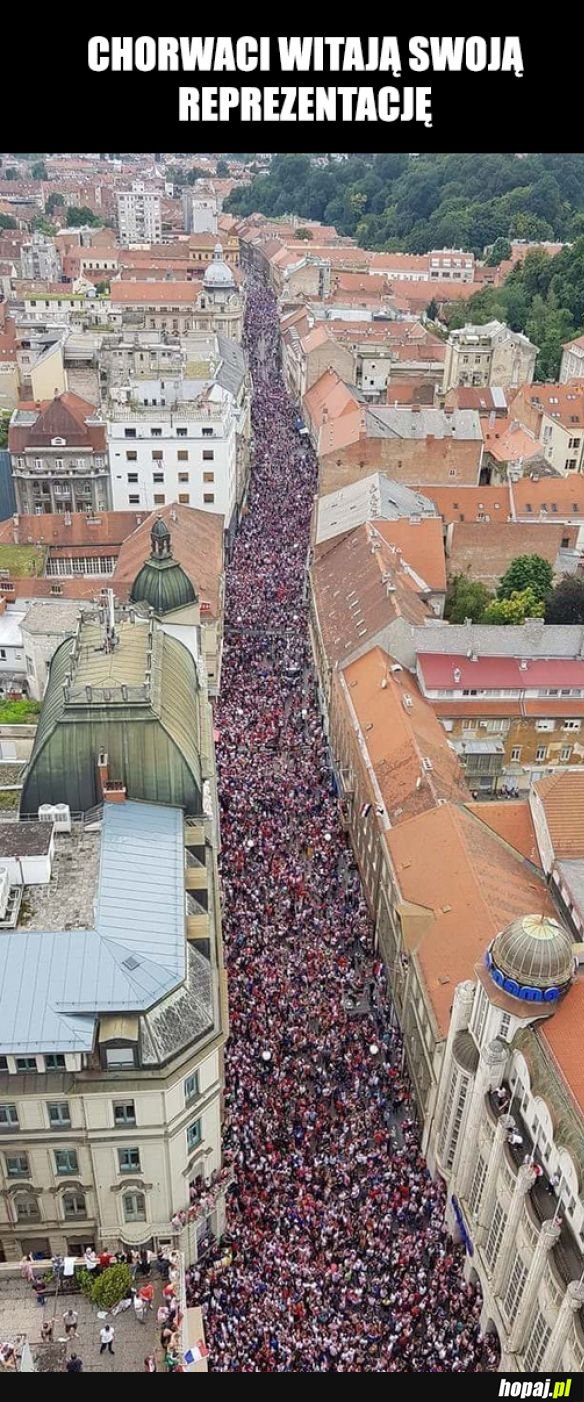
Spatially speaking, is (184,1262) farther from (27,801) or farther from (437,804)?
(437,804)

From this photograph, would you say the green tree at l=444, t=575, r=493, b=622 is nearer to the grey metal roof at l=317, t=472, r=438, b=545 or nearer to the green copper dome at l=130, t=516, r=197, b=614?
the grey metal roof at l=317, t=472, r=438, b=545

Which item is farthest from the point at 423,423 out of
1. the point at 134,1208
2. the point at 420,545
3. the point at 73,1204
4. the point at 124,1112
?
the point at 73,1204

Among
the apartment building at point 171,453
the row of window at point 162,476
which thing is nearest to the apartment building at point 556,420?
the apartment building at point 171,453

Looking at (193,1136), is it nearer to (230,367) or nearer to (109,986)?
(109,986)

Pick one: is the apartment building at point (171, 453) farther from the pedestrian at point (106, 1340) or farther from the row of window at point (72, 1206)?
the pedestrian at point (106, 1340)

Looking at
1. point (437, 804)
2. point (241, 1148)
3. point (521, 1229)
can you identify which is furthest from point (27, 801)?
point (521, 1229)

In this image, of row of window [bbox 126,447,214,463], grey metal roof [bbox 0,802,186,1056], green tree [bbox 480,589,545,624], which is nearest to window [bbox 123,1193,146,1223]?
grey metal roof [bbox 0,802,186,1056]
